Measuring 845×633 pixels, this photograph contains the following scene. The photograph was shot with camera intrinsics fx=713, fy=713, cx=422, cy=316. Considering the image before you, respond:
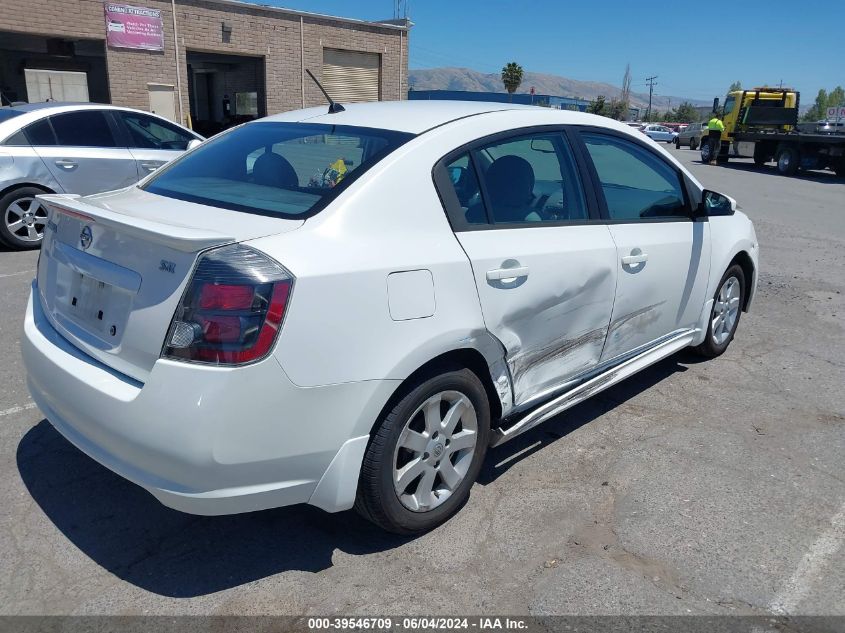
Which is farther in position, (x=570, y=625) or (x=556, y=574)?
(x=556, y=574)

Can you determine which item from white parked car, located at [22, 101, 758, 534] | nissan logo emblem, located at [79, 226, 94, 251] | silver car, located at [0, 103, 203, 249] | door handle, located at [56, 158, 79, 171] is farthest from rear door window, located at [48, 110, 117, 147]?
nissan logo emblem, located at [79, 226, 94, 251]

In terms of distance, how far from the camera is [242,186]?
125 inches

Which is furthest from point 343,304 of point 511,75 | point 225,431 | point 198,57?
point 511,75

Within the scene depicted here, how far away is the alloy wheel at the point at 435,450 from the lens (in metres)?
2.87

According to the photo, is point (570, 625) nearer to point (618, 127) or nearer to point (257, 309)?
point (257, 309)

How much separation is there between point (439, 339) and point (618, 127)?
200 centimetres

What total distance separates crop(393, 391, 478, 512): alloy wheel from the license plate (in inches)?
48.7

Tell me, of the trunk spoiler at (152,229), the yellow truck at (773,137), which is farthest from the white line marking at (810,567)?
the yellow truck at (773,137)

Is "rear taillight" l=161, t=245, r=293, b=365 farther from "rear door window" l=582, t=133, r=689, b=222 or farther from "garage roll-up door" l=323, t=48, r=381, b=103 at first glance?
"garage roll-up door" l=323, t=48, r=381, b=103

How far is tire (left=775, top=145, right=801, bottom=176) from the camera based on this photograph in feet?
72.2

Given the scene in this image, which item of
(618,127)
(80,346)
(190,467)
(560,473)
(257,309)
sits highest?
(618,127)

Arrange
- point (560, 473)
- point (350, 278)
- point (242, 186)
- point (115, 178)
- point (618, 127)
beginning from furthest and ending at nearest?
1. point (115, 178)
2. point (618, 127)
3. point (560, 473)
4. point (242, 186)
5. point (350, 278)

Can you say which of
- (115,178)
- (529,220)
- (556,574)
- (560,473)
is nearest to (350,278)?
(529,220)

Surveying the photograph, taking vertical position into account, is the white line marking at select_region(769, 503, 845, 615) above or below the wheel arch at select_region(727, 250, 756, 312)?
below
